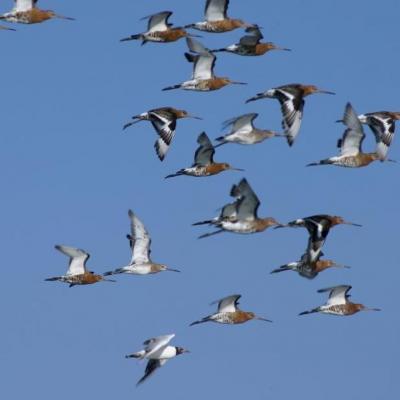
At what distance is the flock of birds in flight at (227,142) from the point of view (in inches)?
1721

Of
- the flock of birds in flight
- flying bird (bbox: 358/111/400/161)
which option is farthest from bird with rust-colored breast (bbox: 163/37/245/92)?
flying bird (bbox: 358/111/400/161)

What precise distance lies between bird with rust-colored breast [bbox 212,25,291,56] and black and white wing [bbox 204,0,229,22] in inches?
28.0

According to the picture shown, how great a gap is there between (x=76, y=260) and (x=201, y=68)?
5.25 metres

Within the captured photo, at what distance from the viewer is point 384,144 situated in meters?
46.0

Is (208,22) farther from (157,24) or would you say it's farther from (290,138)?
(290,138)

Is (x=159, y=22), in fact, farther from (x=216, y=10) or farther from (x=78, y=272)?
(x=78, y=272)

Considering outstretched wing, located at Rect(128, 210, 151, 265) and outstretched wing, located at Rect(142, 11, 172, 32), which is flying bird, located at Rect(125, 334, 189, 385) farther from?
outstretched wing, located at Rect(142, 11, 172, 32)

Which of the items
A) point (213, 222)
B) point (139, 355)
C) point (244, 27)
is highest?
point (244, 27)

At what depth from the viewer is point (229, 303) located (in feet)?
152

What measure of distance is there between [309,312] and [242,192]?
3.87 meters

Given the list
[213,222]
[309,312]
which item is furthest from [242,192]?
[309,312]

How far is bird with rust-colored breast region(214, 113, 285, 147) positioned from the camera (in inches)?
1780

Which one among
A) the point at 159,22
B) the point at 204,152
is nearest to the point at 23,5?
the point at 159,22

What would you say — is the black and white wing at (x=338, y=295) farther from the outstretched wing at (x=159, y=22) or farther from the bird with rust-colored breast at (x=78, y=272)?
the outstretched wing at (x=159, y=22)
